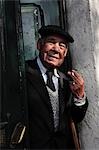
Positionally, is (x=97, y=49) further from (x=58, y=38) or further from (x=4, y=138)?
(x=4, y=138)

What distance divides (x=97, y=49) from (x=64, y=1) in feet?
1.40

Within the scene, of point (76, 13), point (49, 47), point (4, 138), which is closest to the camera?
point (4, 138)

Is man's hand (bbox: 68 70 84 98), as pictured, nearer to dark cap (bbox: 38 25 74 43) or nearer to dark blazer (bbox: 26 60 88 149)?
dark blazer (bbox: 26 60 88 149)

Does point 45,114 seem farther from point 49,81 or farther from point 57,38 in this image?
point 57,38

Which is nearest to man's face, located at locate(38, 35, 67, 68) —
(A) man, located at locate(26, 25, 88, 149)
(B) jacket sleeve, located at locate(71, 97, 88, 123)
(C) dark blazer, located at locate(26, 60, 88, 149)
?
(A) man, located at locate(26, 25, 88, 149)

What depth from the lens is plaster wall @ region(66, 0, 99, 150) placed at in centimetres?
216

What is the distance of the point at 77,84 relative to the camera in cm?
208

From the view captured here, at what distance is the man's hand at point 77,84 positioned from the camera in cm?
207

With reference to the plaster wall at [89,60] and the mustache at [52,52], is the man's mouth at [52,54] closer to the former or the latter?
the mustache at [52,52]

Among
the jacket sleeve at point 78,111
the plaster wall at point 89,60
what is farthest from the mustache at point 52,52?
the jacket sleeve at point 78,111

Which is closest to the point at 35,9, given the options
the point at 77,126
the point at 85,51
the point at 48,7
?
the point at 48,7

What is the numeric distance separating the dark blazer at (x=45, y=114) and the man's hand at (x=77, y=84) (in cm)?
10

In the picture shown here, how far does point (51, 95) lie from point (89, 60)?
0.34 m

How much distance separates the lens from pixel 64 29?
7.48ft
